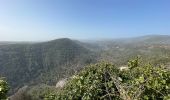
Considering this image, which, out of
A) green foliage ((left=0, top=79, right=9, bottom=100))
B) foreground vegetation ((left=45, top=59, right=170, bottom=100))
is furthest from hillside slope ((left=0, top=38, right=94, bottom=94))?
green foliage ((left=0, top=79, right=9, bottom=100))

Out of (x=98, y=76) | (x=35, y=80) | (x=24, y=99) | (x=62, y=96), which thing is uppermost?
(x=98, y=76)

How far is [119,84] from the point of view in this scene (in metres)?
10.5

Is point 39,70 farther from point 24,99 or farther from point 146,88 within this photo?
point 146,88

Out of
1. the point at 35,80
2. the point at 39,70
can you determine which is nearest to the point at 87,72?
the point at 35,80

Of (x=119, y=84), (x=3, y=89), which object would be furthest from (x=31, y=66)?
(x=119, y=84)

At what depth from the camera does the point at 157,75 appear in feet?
38.9

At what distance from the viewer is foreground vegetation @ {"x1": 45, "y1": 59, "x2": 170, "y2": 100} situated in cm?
1050

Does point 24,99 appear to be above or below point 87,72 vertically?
below

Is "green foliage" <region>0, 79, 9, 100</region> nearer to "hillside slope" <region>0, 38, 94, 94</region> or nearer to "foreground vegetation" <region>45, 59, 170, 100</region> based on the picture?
"foreground vegetation" <region>45, 59, 170, 100</region>

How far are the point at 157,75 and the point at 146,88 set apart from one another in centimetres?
104

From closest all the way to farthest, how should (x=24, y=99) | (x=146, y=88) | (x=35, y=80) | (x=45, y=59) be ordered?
(x=146, y=88), (x=24, y=99), (x=35, y=80), (x=45, y=59)

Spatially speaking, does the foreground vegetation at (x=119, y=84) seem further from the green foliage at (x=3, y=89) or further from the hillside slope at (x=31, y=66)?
the hillside slope at (x=31, y=66)

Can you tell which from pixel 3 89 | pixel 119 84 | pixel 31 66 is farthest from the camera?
pixel 31 66

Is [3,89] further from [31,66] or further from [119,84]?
[31,66]
